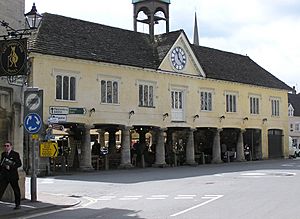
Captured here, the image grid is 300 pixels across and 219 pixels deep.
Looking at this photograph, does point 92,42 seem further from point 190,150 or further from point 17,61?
point 17,61

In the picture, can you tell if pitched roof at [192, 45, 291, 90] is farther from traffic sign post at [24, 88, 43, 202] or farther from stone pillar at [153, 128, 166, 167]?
traffic sign post at [24, 88, 43, 202]

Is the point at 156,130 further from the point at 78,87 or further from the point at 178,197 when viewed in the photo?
the point at 178,197

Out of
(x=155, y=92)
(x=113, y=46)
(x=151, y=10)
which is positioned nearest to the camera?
(x=113, y=46)

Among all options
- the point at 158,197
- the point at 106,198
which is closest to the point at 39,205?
the point at 106,198

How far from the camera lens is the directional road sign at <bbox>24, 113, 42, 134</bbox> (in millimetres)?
15531

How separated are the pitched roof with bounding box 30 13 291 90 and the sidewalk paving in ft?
47.0

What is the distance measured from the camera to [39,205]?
590 inches

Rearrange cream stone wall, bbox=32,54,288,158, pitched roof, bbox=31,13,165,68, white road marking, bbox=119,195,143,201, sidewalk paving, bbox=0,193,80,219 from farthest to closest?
1. pitched roof, bbox=31,13,165,68
2. cream stone wall, bbox=32,54,288,158
3. white road marking, bbox=119,195,143,201
4. sidewalk paving, bbox=0,193,80,219

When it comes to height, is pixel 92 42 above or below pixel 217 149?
above

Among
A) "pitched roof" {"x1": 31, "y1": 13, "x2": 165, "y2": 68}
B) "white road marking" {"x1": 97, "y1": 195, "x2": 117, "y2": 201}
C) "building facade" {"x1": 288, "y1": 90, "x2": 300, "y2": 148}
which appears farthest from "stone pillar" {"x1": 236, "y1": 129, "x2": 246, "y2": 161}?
"building facade" {"x1": 288, "y1": 90, "x2": 300, "y2": 148}

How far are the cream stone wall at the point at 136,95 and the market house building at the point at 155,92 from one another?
64mm

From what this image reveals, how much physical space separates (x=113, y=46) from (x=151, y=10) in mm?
8877

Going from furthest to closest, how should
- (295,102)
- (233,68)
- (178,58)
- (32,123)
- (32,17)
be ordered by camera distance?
(295,102) < (233,68) < (178,58) < (32,17) < (32,123)

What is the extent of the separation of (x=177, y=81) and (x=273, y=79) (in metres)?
15.6
